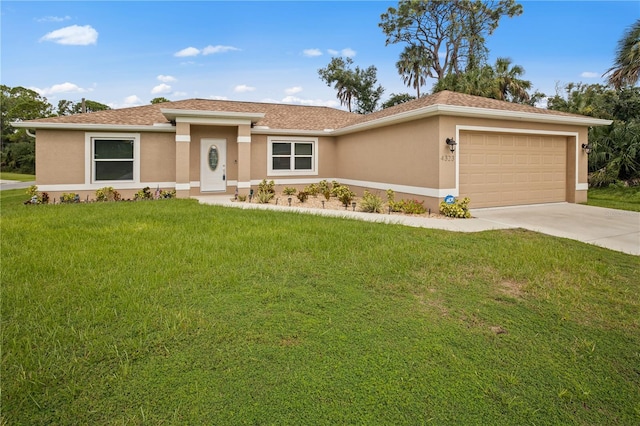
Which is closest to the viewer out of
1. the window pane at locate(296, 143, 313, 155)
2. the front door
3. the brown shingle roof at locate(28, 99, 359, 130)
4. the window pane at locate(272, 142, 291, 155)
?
the brown shingle roof at locate(28, 99, 359, 130)

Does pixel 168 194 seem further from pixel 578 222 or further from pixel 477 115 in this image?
pixel 578 222

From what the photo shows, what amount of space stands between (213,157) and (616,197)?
15.6 meters

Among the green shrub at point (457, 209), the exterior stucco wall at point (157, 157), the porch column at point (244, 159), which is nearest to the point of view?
the green shrub at point (457, 209)

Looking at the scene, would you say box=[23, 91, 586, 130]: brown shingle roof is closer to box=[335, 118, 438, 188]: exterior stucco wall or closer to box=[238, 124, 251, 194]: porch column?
box=[335, 118, 438, 188]: exterior stucco wall

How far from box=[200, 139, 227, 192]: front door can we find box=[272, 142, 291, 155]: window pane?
214 centimetres

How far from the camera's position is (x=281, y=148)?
1645 centimetres

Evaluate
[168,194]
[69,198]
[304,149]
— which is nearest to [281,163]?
[304,149]

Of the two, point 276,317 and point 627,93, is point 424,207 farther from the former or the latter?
point 627,93

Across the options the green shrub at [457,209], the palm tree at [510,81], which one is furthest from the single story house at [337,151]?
the palm tree at [510,81]

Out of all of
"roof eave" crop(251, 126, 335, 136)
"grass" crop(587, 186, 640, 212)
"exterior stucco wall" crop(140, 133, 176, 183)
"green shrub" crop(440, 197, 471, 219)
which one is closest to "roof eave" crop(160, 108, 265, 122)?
"exterior stucco wall" crop(140, 133, 176, 183)

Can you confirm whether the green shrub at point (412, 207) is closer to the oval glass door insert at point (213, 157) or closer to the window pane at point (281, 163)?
the window pane at point (281, 163)

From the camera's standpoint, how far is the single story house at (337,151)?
11.2 meters

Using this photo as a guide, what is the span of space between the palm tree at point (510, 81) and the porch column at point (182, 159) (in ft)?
61.5

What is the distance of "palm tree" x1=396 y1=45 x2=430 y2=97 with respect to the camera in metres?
32.0
